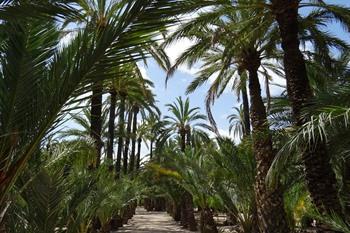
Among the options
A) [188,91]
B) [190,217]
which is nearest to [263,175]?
[188,91]

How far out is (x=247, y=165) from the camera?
13.4 meters

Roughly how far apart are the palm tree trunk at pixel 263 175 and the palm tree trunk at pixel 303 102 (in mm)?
1876

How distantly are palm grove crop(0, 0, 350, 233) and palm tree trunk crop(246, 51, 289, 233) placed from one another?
0.03 metres

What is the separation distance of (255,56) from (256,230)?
18.6 feet

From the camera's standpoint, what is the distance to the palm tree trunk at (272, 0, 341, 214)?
847cm

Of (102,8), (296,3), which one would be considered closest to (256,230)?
(296,3)

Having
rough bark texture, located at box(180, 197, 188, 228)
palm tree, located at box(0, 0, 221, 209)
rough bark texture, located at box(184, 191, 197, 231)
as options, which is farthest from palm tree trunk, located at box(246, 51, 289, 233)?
rough bark texture, located at box(180, 197, 188, 228)

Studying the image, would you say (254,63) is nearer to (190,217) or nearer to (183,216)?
(190,217)

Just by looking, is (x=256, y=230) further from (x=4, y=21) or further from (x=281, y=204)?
(x=4, y=21)

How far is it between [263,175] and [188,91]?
16.7 ft

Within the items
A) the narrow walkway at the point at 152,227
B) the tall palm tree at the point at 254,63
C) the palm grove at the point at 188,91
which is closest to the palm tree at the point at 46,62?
the palm grove at the point at 188,91

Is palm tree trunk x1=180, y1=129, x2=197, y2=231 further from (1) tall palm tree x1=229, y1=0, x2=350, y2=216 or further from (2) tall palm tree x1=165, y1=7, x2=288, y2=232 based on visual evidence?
(1) tall palm tree x1=229, y1=0, x2=350, y2=216

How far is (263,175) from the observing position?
11.7m

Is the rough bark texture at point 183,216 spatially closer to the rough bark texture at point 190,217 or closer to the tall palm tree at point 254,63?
the rough bark texture at point 190,217
